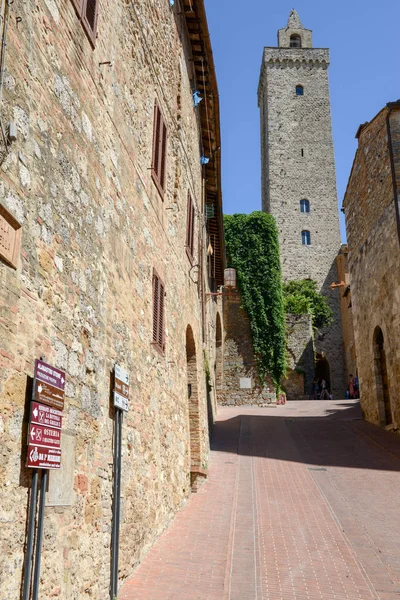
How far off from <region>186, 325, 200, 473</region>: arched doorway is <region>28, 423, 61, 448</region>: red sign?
7.24 metres

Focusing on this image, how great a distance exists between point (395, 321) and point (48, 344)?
1293 cm

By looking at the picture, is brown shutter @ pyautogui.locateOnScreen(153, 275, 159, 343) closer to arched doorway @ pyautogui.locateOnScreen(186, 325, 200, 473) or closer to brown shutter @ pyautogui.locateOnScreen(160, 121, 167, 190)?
brown shutter @ pyautogui.locateOnScreen(160, 121, 167, 190)

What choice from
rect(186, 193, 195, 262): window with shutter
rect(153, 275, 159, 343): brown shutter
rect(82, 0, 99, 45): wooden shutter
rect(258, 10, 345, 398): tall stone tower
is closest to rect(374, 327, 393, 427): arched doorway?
rect(186, 193, 195, 262): window with shutter

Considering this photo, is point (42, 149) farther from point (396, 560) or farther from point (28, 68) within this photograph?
point (396, 560)

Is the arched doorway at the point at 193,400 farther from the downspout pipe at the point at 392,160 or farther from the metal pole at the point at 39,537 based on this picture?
the metal pole at the point at 39,537

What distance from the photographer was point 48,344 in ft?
14.4

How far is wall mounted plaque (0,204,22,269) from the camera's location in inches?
146

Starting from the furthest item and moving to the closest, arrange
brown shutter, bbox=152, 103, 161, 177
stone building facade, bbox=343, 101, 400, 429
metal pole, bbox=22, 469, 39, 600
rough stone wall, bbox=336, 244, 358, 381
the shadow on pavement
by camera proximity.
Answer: rough stone wall, bbox=336, 244, 358, 381 → stone building facade, bbox=343, 101, 400, 429 → the shadow on pavement → brown shutter, bbox=152, 103, 161, 177 → metal pole, bbox=22, 469, 39, 600

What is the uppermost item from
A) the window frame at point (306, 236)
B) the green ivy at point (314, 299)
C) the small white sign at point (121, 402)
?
the window frame at point (306, 236)

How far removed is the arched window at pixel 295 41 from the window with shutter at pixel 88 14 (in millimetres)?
54627

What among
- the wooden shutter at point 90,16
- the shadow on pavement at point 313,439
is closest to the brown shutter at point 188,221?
the shadow on pavement at point 313,439

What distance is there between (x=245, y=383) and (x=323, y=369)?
1797 cm

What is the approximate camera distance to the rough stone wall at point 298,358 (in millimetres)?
32188

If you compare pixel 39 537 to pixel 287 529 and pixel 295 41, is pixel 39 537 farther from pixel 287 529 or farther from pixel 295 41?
pixel 295 41
